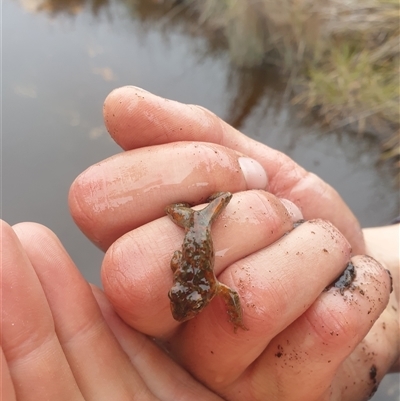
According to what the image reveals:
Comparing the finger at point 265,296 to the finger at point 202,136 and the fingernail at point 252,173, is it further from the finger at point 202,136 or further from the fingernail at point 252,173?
the finger at point 202,136

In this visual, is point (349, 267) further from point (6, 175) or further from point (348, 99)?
point (348, 99)

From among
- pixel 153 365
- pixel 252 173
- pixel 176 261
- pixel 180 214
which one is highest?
pixel 252 173

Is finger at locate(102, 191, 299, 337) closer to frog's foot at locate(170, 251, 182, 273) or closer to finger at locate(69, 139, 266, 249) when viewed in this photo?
frog's foot at locate(170, 251, 182, 273)

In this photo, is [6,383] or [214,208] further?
[214,208]

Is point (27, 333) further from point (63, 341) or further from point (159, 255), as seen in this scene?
point (159, 255)

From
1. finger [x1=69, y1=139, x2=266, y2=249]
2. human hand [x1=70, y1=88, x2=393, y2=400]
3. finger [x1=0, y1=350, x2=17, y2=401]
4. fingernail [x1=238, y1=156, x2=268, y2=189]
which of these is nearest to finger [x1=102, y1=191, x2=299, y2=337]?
human hand [x1=70, y1=88, x2=393, y2=400]

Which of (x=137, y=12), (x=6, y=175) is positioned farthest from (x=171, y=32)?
(x=6, y=175)

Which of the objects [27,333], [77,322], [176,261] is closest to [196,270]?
[176,261]

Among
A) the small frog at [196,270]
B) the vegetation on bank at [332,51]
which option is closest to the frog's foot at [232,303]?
the small frog at [196,270]
